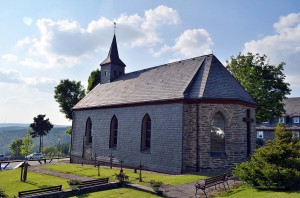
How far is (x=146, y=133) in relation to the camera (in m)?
26.8

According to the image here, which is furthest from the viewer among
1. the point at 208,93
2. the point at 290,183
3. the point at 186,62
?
the point at 186,62

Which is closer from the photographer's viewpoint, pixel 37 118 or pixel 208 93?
pixel 208 93

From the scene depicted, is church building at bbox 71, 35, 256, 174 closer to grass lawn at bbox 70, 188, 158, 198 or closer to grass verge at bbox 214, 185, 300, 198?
grass lawn at bbox 70, 188, 158, 198

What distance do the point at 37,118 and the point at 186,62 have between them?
1876 inches

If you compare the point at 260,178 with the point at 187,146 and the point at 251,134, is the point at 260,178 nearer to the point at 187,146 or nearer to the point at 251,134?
the point at 187,146

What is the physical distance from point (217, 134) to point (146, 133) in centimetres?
739

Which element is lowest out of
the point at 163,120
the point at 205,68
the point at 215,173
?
the point at 215,173

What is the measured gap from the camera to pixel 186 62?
28953 millimetres

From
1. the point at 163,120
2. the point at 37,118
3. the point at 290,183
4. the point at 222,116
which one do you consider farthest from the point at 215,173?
the point at 37,118

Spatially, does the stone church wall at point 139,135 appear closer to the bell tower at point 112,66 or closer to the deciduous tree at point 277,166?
the bell tower at point 112,66

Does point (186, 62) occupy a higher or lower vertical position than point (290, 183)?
higher

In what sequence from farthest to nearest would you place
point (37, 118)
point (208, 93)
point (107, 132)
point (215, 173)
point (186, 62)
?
1. point (37, 118)
2. point (107, 132)
3. point (186, 62)
4. point (208, 93)
5. point (215, 173)

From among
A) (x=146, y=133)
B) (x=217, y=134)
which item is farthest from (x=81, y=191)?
(x=217, y=134)

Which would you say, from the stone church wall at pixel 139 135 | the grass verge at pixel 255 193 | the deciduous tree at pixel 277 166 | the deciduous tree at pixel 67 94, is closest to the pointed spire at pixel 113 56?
the stone church wall at pixel 139 135
